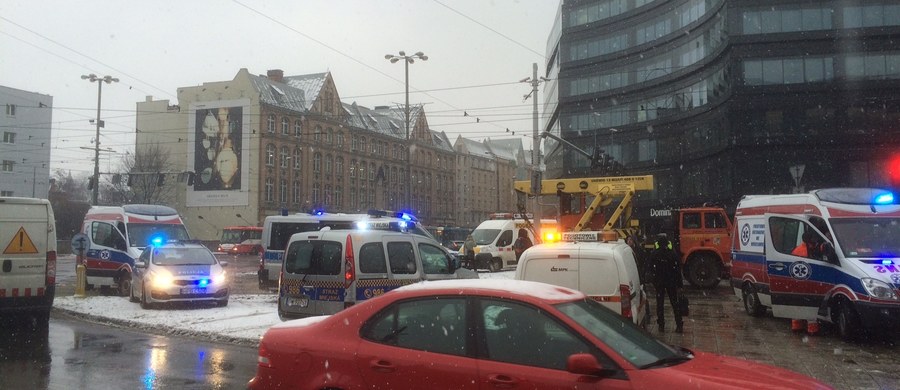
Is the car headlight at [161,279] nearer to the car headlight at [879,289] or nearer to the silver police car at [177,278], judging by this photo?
the silver police car at [177,278]

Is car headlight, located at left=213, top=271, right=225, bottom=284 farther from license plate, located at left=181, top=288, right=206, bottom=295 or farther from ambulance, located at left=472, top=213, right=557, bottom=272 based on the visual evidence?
ambulance, located at left=472, top=213, right=557, bottom=272

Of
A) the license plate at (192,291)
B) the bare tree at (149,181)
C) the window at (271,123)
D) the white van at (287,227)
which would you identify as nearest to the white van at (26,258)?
the license plate at (192,291)

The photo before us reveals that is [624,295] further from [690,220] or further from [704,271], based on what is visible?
[704,271]

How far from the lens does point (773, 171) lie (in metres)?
40.2

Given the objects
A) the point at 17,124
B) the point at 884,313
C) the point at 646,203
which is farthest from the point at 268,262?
the point at 17,124

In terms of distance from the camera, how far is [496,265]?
105ft

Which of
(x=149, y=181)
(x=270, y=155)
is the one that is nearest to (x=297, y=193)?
(x=270, y=155)

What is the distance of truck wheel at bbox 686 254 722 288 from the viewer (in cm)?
2167

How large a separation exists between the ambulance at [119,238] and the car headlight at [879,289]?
687 inches

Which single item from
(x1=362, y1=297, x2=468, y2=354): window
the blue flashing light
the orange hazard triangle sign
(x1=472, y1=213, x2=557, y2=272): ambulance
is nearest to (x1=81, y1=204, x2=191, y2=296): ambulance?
the orange hazard triangle sign

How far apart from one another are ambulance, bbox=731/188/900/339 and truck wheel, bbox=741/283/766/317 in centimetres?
51

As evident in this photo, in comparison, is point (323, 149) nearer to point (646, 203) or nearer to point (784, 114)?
point (646, 203)

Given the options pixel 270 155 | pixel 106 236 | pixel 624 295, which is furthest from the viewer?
pixel 270 155

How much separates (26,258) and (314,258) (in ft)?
18.7
